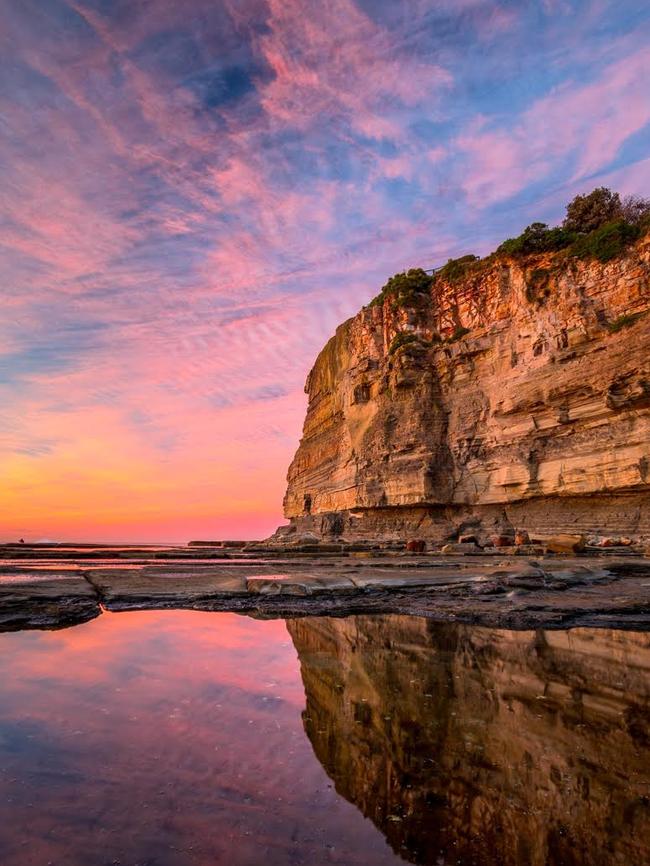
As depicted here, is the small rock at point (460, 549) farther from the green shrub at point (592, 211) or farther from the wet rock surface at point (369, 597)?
the green shrub at point (592, 211)

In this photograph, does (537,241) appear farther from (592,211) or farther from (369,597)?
(369,597)

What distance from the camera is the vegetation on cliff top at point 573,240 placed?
28.8m

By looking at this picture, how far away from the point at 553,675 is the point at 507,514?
94.1 feet

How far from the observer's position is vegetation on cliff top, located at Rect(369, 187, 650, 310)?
2881 cm

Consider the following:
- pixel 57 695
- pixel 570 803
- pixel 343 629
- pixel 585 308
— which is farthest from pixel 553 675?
pixel 585 308

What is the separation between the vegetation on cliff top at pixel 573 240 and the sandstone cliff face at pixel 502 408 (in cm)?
57

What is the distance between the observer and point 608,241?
2898cm

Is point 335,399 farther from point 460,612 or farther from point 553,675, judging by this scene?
point 553,675

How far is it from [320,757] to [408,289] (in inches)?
1628

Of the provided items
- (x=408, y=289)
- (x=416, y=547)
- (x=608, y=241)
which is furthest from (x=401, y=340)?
(x=416, y=547)

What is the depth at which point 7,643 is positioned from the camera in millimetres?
5824

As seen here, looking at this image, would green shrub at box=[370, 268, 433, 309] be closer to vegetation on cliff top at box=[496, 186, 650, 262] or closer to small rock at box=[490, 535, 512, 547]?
vegetation on cliff top at box=[496, 186, 650, 262]

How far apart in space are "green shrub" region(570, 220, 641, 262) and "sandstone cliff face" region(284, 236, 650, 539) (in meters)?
0.55

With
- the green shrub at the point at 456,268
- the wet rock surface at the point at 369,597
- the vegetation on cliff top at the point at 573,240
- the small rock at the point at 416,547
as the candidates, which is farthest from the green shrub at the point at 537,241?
the wet rock surface at the point at 369,597
